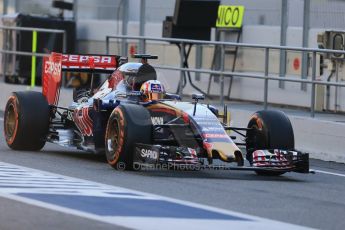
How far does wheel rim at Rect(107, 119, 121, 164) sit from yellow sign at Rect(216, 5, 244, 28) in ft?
36.3

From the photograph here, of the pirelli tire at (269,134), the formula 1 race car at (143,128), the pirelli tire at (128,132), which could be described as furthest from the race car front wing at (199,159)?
the pirelli tire at (269,134)

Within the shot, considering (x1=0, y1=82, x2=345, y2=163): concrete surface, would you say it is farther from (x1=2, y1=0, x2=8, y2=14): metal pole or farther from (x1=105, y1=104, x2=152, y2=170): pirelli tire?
(x1=2, y1=0, x2=8, y2=14): metal pole

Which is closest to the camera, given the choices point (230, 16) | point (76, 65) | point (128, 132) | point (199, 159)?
point (199, 159)

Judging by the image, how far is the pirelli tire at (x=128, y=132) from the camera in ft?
46.2

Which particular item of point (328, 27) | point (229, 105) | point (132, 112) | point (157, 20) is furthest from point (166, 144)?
point (157, 20)

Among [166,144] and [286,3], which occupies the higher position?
[286,3]

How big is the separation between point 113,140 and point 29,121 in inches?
88.3

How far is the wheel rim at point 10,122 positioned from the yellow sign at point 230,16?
9.23 m

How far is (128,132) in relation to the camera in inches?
554

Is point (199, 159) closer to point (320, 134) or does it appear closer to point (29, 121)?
point (29, 121)

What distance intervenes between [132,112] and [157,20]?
13.5 meters

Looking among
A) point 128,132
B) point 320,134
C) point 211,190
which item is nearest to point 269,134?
point 128,132

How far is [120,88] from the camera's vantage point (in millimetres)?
15977

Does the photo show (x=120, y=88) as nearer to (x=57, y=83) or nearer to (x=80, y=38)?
(x=57, y=83)
